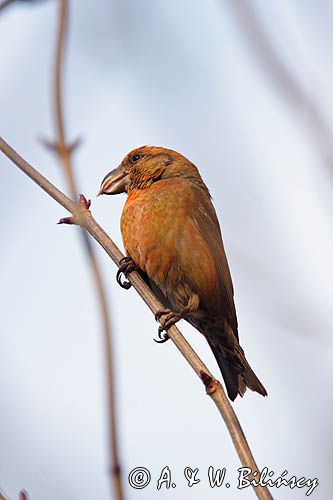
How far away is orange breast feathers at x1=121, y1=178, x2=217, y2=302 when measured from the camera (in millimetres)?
4375

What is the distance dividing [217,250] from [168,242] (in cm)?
43

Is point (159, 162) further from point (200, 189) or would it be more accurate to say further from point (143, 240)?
point (143, 240)

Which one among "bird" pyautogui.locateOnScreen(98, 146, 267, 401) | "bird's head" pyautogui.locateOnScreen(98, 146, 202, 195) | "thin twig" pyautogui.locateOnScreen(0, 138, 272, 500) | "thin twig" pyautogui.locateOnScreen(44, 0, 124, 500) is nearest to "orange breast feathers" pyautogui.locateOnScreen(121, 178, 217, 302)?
"bird" pyautogui.locateOnScreen(98, 146, 267, 401)

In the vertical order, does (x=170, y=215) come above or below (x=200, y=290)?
above

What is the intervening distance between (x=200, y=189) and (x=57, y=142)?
3.00m

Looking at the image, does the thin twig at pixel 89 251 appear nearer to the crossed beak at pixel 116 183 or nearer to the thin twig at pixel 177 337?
the thin twig at pixel 177 337

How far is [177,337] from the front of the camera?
277 centimetres

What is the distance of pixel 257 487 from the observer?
179cm

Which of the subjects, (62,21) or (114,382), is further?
(62,21)

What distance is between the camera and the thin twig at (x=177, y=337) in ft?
6.65

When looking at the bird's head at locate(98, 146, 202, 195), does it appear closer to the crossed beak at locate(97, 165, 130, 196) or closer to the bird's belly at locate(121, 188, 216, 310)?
the crossed beak at locate(97, 165, 130, 196)

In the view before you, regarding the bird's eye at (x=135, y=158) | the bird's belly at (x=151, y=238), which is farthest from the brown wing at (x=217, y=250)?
the bird's eye at (x=135, y=158)

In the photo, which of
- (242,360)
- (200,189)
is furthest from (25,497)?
(200,189)

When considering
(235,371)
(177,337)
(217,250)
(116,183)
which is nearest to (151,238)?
(217,250)
